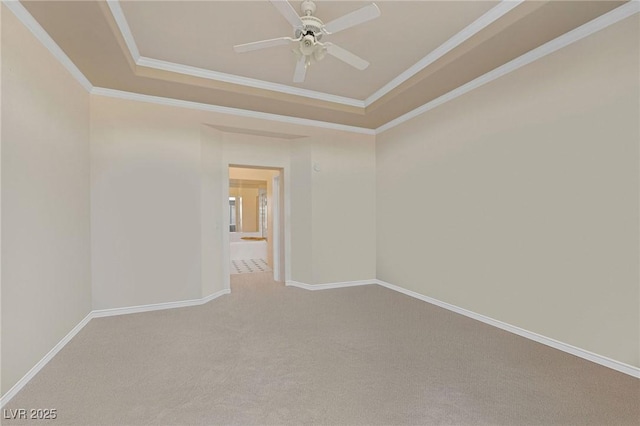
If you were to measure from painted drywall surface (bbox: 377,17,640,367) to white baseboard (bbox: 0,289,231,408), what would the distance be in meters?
3.10

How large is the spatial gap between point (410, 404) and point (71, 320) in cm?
314

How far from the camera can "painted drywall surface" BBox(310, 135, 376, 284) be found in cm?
456

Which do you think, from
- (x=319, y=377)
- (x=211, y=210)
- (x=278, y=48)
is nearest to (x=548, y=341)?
(x=319, y=377)

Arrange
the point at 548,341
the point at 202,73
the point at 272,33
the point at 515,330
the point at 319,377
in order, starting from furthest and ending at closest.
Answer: the point at 202,73 < the point at 515,330 < the point at 272,33 < the point at 548,341 < the point at 319,377

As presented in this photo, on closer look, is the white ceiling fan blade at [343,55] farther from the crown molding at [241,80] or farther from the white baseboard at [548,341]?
the white baseboard at [548,341]

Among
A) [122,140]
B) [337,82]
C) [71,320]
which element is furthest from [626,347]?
[122,140]

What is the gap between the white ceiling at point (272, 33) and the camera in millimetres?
2338

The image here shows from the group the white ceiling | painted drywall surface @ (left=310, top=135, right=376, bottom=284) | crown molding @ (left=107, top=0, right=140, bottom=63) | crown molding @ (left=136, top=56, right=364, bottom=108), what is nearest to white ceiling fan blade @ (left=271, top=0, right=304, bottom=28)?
the white ceiling

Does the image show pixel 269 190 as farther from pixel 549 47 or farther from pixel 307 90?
pixel 549 47

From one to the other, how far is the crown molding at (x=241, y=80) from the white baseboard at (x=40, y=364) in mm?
2802

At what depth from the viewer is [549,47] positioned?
2.51 metres

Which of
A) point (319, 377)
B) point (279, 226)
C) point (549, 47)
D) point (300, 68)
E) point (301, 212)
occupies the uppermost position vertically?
point (549, 47)

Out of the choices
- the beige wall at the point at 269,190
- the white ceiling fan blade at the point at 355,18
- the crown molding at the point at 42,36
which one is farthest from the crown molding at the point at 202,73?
the beige wall at the point at 269,190

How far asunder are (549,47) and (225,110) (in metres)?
3.64
